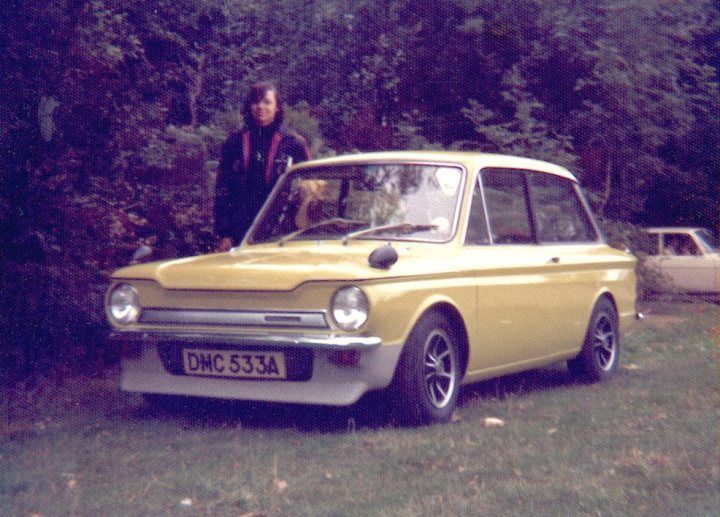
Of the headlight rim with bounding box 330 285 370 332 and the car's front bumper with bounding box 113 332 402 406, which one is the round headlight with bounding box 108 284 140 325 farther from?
the headlight rim with bounding box 330 285 370 332

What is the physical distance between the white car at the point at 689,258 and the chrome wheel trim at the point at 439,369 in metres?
14.9

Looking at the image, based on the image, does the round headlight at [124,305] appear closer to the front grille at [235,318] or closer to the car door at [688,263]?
the front grille at [235,318]

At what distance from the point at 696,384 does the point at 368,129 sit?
645 centimetres

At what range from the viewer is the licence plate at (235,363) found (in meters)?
6.58

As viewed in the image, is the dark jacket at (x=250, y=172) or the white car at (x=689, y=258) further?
the white car at (x=689, y=258)

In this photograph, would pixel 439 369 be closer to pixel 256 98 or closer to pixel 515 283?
pixel 515 283

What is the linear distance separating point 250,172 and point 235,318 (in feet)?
7.44

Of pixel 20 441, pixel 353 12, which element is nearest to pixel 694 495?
pixel 20 441

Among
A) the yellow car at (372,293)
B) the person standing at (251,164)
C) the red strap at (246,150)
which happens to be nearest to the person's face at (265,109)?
the person standing at (251,164)

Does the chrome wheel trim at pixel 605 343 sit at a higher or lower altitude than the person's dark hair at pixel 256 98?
lower

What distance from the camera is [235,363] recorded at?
6.67 meters

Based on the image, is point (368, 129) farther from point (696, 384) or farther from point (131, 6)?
point (696, 384)

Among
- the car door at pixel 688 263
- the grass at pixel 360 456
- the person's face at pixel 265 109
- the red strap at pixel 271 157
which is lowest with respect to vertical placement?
the car door at pixel 688 263

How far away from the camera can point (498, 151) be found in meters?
15.6
